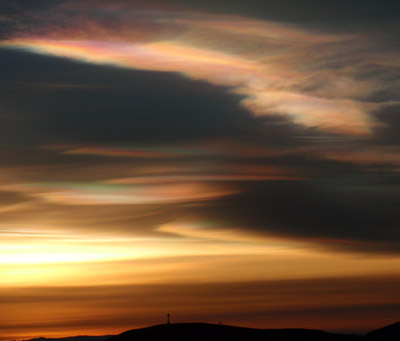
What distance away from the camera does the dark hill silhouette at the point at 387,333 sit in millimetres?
140625

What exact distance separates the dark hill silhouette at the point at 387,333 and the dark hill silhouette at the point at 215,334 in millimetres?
3913

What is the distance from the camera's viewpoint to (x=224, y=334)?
13638 cm

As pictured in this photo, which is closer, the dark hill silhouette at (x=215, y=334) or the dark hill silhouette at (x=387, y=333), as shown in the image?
the dark hill silhouette at (x=215, y=334)

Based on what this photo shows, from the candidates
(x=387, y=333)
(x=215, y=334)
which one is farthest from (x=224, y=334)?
(x=387, y=333)

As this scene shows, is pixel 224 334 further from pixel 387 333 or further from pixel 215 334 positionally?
pixel 387 333

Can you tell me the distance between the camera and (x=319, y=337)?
138375mm

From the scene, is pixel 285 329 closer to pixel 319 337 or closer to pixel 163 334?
pixel 319 337

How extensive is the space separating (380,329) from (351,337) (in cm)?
1004

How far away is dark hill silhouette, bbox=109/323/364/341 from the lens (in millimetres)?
134250

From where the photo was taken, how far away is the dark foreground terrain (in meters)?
134

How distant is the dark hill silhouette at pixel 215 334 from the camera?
134 m

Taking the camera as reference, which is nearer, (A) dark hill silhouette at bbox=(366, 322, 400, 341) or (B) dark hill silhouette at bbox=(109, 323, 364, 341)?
(B) dark hill silhouette at bbox=(109, 323, 364, 341)

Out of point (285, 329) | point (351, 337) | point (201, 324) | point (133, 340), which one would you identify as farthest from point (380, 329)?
point (133, 340)

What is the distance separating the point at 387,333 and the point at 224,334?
107 ft
